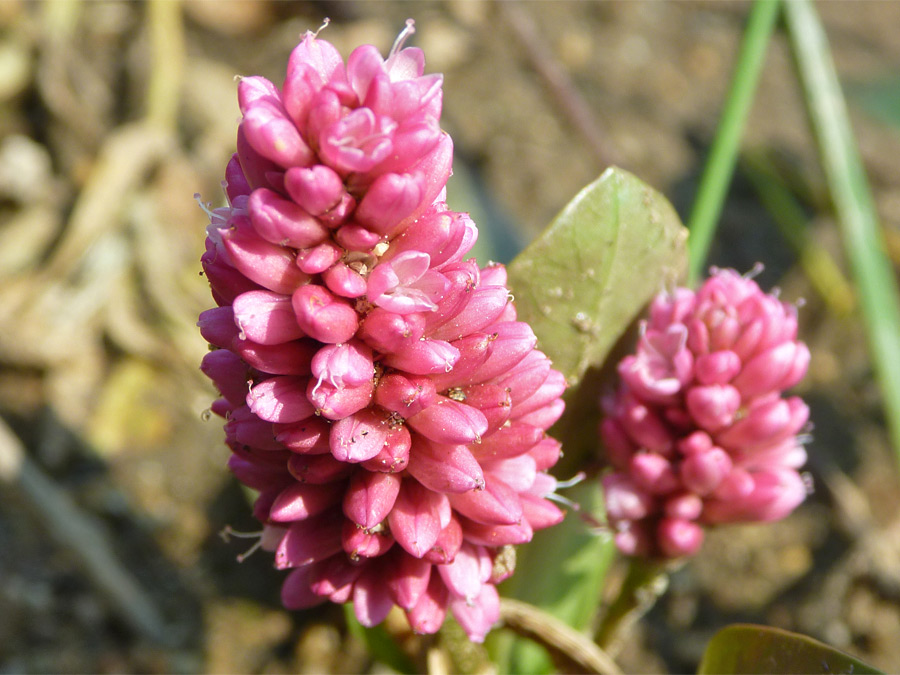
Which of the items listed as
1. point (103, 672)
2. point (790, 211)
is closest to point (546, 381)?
point (103, 672)

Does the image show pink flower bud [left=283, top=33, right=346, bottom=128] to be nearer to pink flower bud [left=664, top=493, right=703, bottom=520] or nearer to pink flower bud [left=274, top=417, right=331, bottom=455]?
pink flower bud [left=274, top=417, right=331, bottom=455]

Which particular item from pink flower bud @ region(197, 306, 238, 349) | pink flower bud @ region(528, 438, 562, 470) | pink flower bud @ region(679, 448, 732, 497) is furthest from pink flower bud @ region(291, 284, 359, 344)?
pink flower bud @ region(679, 448, 732, 497)

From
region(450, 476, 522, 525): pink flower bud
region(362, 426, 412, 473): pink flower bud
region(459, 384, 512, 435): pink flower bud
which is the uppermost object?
region(459, 384, 512, 435): pink flower bud

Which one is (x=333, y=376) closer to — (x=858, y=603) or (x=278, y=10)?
(x=858, y=603)

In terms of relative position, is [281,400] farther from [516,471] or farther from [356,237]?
[516,471]

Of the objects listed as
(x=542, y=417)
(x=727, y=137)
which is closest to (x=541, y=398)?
(x=542, y=417)

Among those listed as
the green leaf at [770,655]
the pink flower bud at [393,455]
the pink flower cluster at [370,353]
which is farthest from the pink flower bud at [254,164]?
the green leaf at [770,655]

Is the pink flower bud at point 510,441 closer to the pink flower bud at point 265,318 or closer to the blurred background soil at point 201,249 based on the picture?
the pink flower bud at point 265,318
